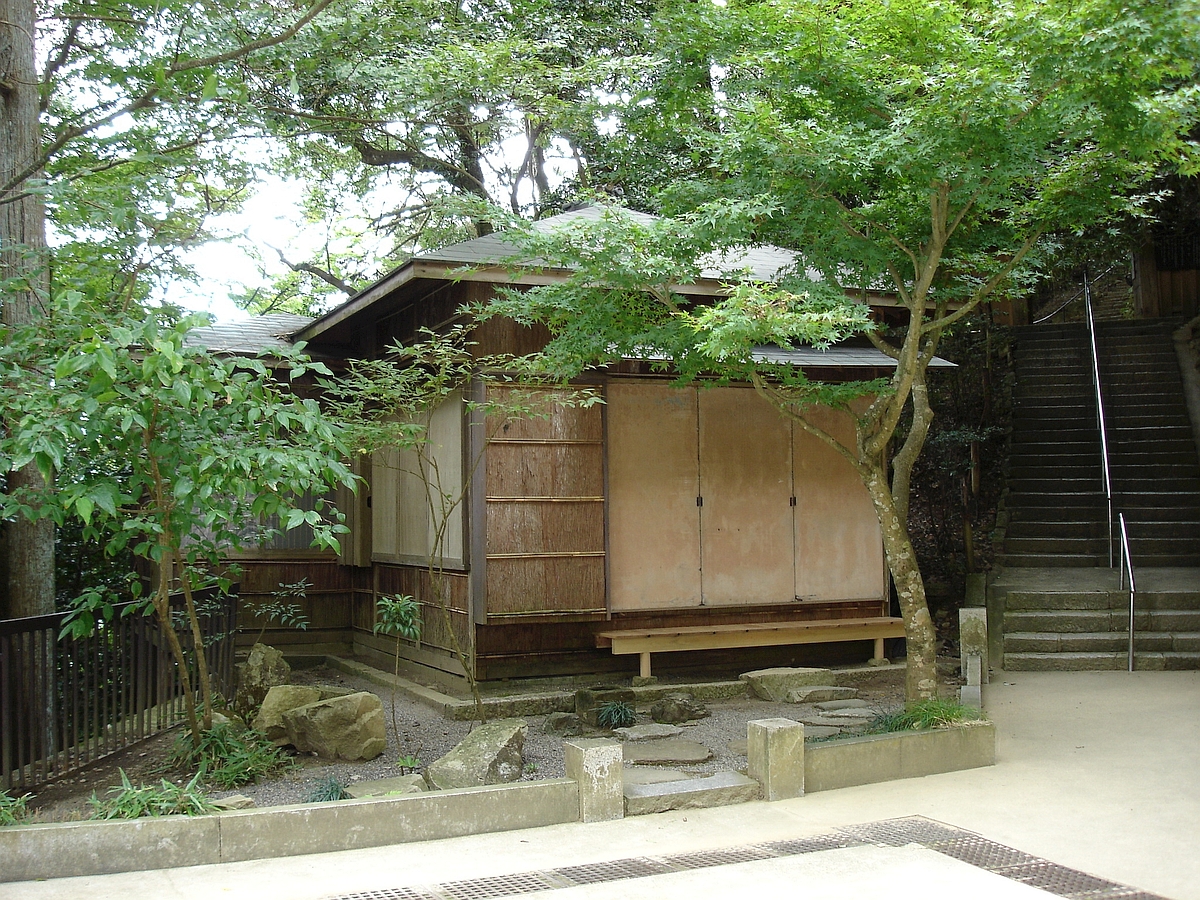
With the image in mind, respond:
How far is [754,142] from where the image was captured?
6.11m

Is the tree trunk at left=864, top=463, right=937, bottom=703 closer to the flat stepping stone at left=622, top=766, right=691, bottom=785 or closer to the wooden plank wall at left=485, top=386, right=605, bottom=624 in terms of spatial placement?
the flat stepping stone at left=622, top=766, right=691, bottom=785

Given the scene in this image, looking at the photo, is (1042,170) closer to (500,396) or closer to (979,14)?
(979,14)

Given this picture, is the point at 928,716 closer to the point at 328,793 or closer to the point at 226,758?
the point at 328,793

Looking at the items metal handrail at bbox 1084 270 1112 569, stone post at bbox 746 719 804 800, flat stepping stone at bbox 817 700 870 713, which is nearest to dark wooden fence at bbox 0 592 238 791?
stone post at bbox 746 719 804 800

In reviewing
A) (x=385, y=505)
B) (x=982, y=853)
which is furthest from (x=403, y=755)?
(x=385, y=505)

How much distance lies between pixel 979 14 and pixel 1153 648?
6301mm

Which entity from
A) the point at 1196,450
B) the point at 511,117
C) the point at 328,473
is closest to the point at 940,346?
the point at 1196,450

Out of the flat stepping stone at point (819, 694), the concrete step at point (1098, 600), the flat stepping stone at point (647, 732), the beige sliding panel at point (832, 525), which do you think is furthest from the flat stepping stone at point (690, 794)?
the concrete step at point (1098, 600)

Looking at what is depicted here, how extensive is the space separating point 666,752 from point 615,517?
2671 millimetres

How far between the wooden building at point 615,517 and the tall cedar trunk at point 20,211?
8.82 feet

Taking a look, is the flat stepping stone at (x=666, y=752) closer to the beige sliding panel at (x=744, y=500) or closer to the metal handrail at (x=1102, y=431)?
the beige sliding panel at (x=744, y=500)

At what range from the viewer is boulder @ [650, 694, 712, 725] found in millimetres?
7742

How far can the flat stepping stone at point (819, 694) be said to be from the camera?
27.4 ft

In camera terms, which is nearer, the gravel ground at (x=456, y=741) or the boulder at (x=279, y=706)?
the gravel ground at (x=456, y=741)
